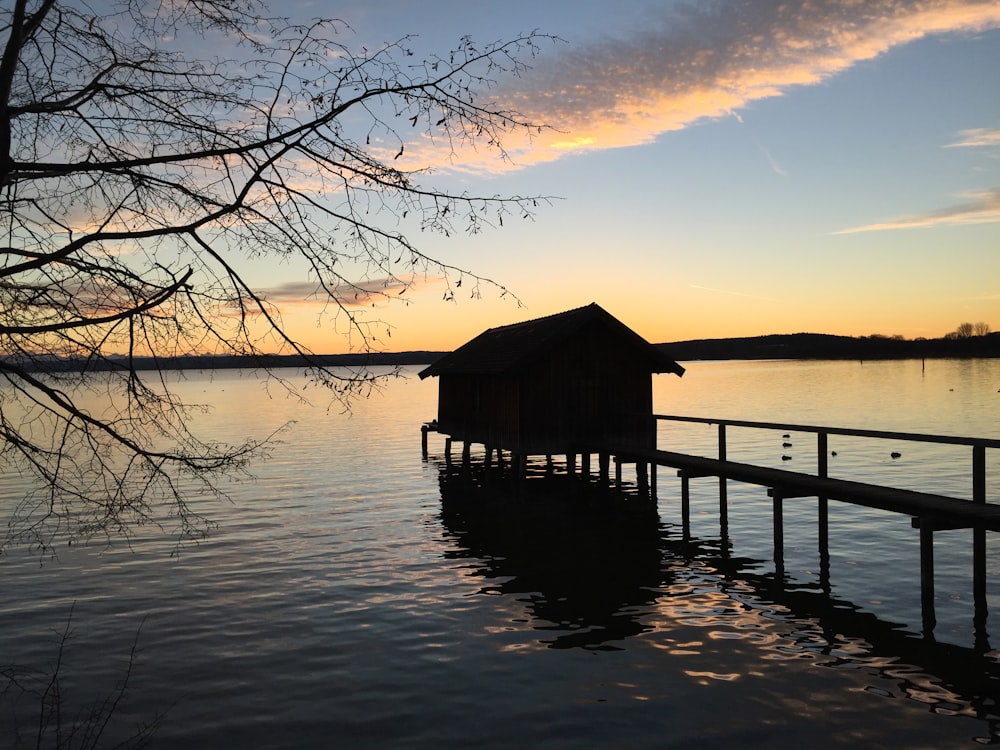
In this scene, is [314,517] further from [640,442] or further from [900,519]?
[900,519]

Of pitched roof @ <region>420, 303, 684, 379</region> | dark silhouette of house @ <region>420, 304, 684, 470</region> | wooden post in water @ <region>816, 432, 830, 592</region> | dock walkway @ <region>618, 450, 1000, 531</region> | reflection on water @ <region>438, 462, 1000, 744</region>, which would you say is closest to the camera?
reflection on water @ <region>438, 462, 1000, 744</region>

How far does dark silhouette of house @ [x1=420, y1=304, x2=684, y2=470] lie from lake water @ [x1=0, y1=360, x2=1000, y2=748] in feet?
8.20

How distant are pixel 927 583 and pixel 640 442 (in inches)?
565

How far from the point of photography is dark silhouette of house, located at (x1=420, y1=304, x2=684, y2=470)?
26.5 m

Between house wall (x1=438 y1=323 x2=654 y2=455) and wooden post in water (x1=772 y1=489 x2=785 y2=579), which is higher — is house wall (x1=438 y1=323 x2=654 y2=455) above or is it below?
above

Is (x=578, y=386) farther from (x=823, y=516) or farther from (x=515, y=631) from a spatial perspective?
(x=515, y=631)

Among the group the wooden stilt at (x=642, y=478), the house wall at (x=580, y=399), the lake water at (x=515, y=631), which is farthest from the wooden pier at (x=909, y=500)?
the wooden stilt at (x=642, y=478)

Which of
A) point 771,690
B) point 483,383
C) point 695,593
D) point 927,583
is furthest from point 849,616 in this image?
point 483,383

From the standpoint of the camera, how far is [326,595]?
15227mm

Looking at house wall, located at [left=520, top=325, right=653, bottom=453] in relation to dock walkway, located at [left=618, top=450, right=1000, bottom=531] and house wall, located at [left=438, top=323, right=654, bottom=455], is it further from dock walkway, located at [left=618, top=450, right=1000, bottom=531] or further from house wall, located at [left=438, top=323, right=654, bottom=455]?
dock walkway, located at [left=618, top=450, right=1000, bottom=531]

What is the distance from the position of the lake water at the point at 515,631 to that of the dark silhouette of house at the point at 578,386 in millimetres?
2500

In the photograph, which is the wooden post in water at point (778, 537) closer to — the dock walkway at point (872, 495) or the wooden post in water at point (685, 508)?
the dock walkway at point (872, 495)

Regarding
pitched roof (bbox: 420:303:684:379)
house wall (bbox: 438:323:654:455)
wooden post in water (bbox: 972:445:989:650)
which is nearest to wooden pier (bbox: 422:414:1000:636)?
wooden post in water (bbox: 972:445:989:650)

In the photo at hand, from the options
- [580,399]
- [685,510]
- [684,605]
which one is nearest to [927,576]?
[684,605]
